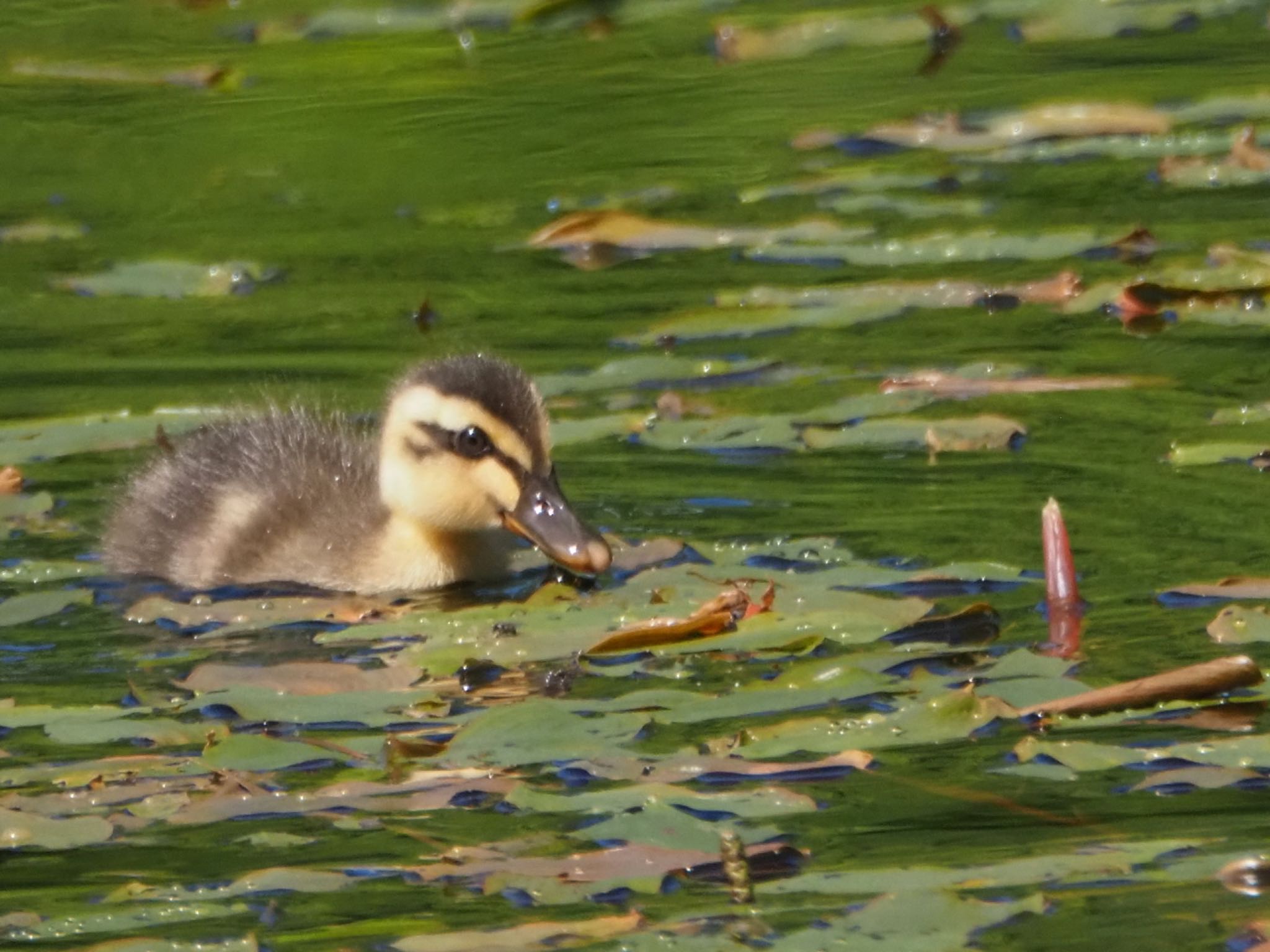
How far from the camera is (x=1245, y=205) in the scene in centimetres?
906

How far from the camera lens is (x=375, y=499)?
6977mm

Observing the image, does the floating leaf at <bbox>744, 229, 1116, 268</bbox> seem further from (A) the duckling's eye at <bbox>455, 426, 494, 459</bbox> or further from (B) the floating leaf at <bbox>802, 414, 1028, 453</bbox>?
(A) the duckling's eye at <bbox>455, 426, 494, 459</bbox>

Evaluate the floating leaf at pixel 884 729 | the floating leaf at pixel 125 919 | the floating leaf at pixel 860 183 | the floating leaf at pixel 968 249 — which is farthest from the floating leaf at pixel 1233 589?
the floating leaf at pixel 860 183

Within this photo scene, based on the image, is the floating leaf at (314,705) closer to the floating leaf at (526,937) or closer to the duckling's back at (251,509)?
the floating leaf at (526,937)

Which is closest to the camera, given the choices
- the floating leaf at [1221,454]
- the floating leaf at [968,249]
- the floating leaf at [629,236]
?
the floating leaf at [1221,454]

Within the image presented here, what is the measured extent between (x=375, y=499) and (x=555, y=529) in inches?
31.8

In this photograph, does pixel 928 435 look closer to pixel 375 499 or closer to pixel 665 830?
pixel 375 499

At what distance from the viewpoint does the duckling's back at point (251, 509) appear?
6.77 meters

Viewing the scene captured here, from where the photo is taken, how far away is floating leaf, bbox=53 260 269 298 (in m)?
9.14

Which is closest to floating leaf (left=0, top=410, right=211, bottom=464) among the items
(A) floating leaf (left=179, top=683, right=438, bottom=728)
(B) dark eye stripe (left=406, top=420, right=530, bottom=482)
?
(B) dark eye stripe (left=406, top=420, right=530, bottom=482)

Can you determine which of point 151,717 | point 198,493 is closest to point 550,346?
point 198,493

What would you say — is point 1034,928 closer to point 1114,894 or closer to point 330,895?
point 1114,894

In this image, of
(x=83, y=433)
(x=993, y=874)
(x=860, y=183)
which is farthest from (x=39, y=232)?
(x=993, y=874)

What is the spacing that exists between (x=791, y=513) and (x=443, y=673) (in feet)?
4.43
